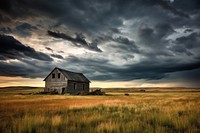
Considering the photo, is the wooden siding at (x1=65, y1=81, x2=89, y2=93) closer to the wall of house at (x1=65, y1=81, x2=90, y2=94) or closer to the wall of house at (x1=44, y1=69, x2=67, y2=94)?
the wall of house at (x1=65, y1=81, x2=90, y2=94)

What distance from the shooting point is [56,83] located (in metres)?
48.5

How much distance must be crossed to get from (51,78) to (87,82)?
12.6m

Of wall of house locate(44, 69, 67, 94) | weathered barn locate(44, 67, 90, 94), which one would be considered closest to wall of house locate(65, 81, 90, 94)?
weathered barn locate(44, 67, 90, 94)

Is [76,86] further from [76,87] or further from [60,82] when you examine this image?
[60,82]

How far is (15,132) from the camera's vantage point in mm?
6812

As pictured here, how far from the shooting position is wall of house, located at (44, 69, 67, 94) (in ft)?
156

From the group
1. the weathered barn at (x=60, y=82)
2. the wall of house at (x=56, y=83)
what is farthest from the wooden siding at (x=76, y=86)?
the wall of house at (x=56, y=83)

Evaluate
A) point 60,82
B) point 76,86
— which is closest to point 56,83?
point 60,82

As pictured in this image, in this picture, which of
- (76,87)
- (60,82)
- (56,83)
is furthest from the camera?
(76,87)

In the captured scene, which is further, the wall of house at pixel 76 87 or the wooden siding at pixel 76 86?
the wall of house at pixel 76 87

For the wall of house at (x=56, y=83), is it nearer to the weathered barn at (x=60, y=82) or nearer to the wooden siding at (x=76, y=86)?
the weathered barn at (x=60, y=82)

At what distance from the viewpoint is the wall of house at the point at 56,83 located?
47.5 m

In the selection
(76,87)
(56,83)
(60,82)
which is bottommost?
(76,87)

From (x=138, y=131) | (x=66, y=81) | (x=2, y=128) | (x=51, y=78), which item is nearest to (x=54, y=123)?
(x=2, y=128)
